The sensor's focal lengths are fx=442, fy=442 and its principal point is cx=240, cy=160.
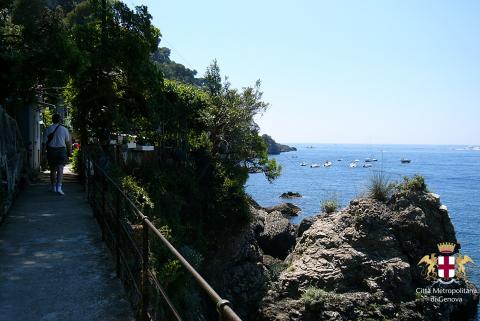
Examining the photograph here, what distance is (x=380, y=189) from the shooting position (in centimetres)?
1612

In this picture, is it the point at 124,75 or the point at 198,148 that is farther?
the point at 198,148

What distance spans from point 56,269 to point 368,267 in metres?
10.5

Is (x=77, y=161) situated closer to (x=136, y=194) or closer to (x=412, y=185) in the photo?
(x=136, y=194)

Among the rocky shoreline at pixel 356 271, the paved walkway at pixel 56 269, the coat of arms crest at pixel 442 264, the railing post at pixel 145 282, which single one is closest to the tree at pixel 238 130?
the rocky shoreline at pixel 356 271

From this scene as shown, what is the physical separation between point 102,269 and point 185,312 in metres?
6.44

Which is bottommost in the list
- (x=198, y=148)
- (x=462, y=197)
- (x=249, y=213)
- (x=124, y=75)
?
(x=462, y=197)

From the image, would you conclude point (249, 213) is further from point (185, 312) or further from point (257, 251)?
point (185, 312)

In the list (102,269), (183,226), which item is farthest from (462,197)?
(102,269)

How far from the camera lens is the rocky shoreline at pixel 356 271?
12852mm

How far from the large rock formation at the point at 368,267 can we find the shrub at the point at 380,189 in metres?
0.35

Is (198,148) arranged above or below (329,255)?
above

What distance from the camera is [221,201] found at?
17.2m

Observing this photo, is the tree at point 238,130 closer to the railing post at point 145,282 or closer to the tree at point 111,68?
the tree at point 111,68

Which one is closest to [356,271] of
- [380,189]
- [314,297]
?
[314,297]
